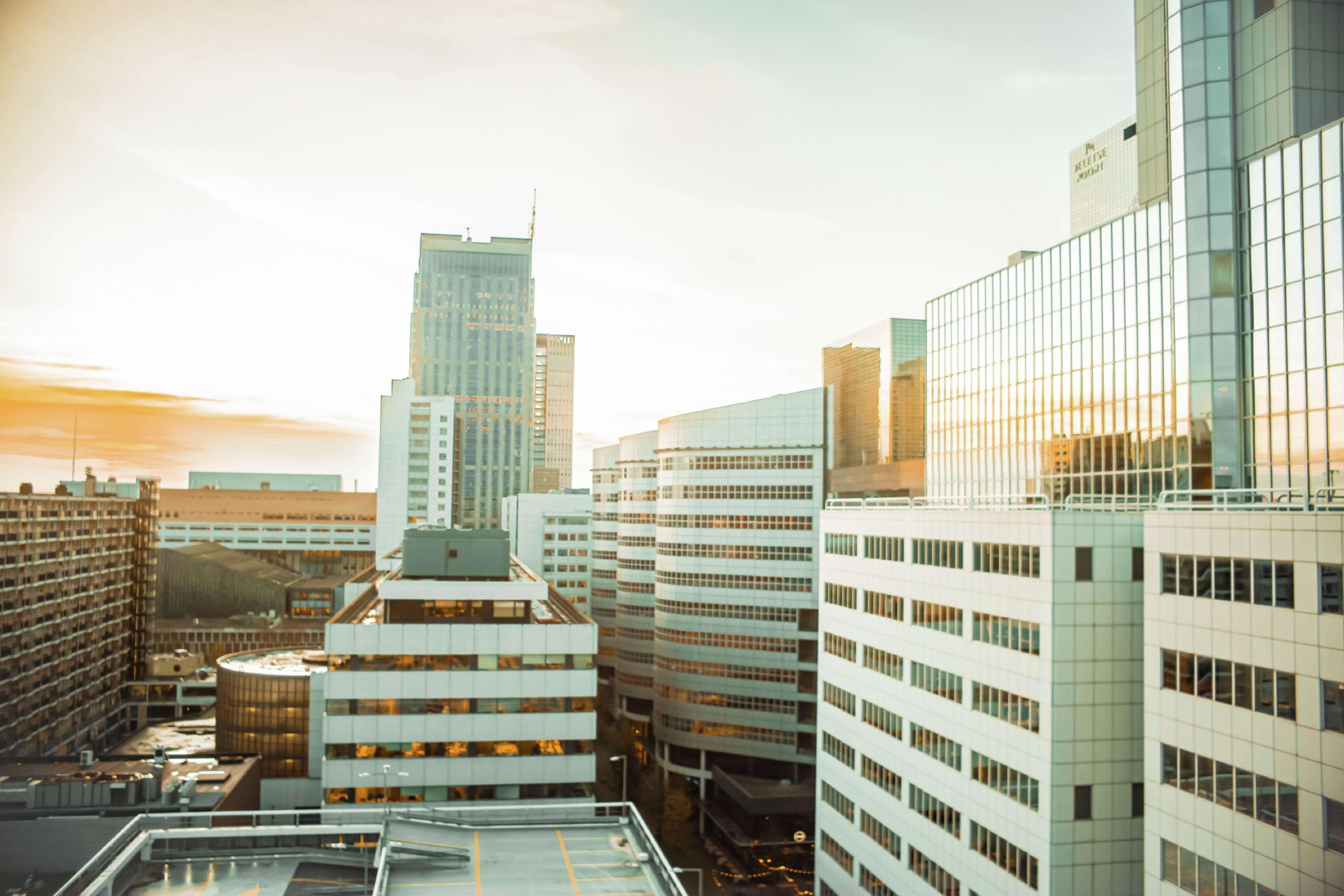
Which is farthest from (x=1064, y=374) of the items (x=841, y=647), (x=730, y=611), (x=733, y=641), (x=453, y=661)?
(x=453, y=661)

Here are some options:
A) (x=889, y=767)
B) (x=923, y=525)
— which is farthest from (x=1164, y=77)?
(x=889, y=767)

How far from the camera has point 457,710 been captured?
44.8 metres

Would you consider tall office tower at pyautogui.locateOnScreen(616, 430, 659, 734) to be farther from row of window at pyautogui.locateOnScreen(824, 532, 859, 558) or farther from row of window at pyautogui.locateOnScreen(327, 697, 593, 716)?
row of window at pyautogui.locateOnScreen(327, 697, 593, 716)

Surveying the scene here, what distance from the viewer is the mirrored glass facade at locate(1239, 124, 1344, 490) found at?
135 ft

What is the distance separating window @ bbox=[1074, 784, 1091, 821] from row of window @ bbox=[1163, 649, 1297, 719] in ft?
18.4

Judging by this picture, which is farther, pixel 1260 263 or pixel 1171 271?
pixel 1171 271

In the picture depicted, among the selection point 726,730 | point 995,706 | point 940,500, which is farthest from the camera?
point 726,730

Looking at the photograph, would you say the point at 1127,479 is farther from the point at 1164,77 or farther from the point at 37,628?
the point at 37,628

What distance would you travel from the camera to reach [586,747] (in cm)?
4616

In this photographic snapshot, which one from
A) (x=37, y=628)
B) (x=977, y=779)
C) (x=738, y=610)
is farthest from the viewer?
(x=37, y=628)

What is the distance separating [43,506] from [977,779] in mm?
87271

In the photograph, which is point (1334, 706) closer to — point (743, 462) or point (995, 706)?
point (995, 706)

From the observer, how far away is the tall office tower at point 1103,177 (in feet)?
283

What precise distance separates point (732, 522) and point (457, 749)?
35167mm
